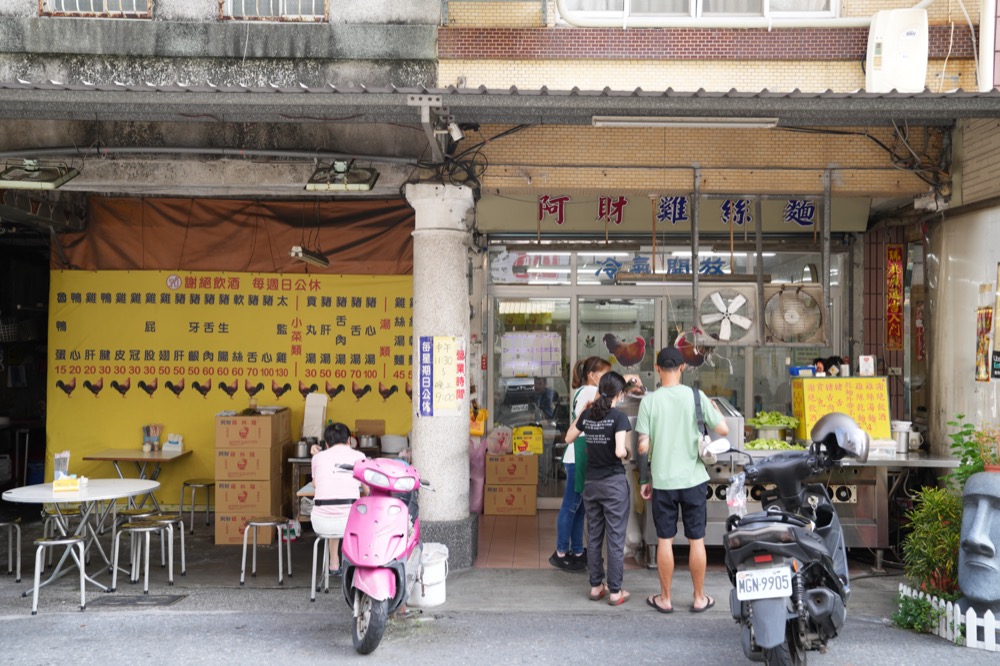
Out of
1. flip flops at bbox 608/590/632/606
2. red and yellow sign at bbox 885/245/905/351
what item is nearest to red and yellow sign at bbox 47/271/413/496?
flip flops at bbox 608/590/632/606

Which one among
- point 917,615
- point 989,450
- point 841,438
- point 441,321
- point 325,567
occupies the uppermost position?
point 441,321

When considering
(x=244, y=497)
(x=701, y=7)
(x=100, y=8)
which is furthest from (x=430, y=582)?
(x=100, y=8)

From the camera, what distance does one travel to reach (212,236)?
1091 cm

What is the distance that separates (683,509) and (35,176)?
6.25m

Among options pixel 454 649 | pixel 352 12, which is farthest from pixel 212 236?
pixel 454 649

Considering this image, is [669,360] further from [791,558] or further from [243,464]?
[243,464]

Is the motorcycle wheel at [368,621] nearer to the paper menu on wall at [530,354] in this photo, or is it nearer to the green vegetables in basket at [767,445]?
the green vegetables in basket at [767,445]

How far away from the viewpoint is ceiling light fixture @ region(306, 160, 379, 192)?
318 inches

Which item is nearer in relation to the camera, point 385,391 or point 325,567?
point 325,567

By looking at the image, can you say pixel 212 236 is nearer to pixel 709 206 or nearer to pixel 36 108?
pixel 36 108

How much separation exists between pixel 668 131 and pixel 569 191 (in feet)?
3.58

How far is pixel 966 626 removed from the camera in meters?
6.20

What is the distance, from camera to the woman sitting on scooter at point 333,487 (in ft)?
24.6

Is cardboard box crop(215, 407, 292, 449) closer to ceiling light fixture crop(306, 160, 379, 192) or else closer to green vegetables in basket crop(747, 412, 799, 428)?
ceiling light fixture crop(306, 160, 379, 192)
